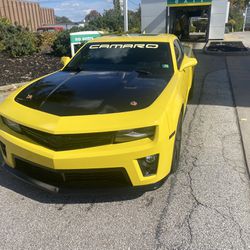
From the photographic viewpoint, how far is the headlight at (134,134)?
2457 mm

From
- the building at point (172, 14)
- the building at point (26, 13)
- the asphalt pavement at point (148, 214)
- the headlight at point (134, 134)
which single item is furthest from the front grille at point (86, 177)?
the building at point (26, 13)

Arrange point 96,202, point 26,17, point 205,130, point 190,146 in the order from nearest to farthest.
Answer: point 96,202 < point 190,146 < point 205,130 < point 26,17

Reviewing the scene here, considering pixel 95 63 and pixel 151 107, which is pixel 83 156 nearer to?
pixel 151 107

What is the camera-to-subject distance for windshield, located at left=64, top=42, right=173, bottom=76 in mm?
3814

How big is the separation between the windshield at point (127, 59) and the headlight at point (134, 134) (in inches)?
54.6

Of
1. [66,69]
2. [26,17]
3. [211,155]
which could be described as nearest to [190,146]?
[211,155]

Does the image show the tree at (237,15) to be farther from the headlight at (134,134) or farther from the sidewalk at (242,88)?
the headlight at (134,134)

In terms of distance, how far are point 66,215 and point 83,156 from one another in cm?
70

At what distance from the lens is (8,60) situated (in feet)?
32.6

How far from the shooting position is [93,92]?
119 inches

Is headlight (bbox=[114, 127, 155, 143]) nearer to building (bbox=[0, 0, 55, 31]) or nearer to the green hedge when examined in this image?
the green hedge

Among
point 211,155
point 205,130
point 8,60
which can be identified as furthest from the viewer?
point 8,60

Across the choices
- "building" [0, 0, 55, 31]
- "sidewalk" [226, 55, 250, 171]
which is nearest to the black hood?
"sidewalk" [226, 55, 250, 171]

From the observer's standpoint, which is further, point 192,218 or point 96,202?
point 96,202
